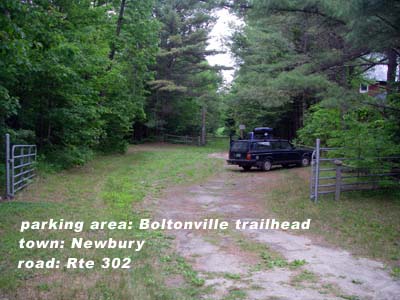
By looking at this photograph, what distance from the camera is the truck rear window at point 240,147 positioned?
18859 millimetres

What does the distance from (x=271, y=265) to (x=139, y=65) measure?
2208 cm

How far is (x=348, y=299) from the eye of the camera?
4.50 meters

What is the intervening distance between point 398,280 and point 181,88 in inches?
1297

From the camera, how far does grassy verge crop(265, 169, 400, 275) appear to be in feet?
22.9

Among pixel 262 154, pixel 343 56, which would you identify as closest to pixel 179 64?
pixel 262 154

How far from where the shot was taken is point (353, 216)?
30.1 ft

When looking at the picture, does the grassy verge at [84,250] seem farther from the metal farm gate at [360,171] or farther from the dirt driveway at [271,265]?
the metal farm gate at [360,171]

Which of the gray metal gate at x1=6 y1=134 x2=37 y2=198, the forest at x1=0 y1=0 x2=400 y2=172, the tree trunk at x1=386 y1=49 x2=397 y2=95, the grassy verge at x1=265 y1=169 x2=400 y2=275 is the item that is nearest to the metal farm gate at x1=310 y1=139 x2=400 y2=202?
the grassy verge at x1=265 y1=169 x2=400 y2=275

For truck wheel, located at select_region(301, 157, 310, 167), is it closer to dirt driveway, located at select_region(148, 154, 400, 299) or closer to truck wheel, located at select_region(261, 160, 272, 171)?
truck wheel, located at select_region(261, 160, 272, 171)

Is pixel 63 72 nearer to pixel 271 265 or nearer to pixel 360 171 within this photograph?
pixel 360 171

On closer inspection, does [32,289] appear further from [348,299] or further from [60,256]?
[348,299]

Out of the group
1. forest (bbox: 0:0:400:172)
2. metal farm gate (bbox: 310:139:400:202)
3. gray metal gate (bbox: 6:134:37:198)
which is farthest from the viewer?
metal farm gate (bbox: 310:139:400:202)

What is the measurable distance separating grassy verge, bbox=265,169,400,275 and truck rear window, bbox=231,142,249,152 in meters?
5.33

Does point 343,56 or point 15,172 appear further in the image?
point 343,56
